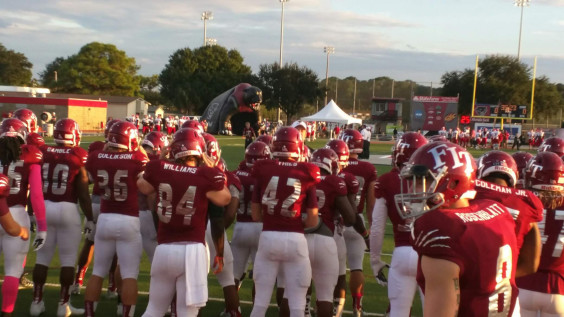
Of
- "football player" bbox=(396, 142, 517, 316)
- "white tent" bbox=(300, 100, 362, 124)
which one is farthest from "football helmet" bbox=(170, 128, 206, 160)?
"white tent" bbox=(300, 100, 362, 124)

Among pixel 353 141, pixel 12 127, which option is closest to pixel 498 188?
pixel 353 141

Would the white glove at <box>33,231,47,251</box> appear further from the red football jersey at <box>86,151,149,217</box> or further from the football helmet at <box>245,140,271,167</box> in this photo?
the football helmet at <box>245,140,271,167</box>

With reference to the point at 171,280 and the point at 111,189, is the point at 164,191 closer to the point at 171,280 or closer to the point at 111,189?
the point at 171,280

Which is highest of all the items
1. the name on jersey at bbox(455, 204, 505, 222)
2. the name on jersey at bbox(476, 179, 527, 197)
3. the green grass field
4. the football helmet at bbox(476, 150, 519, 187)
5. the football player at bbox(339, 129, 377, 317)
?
the football helmet at bbox(476, 150, 519, 187)

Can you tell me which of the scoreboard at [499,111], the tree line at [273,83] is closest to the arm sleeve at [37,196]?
the scoreboard at [499,111]

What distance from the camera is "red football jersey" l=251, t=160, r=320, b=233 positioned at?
222 inches

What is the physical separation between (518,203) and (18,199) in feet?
15.2

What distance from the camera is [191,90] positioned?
224ft

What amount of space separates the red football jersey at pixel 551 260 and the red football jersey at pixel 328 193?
2.01 m

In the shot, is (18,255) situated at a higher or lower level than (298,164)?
lower

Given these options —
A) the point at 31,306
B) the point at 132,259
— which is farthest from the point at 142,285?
the point at 132,259

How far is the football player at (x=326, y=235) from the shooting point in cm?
600

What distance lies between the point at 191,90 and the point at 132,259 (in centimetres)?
6303

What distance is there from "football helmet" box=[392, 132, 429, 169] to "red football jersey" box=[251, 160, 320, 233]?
88cm
